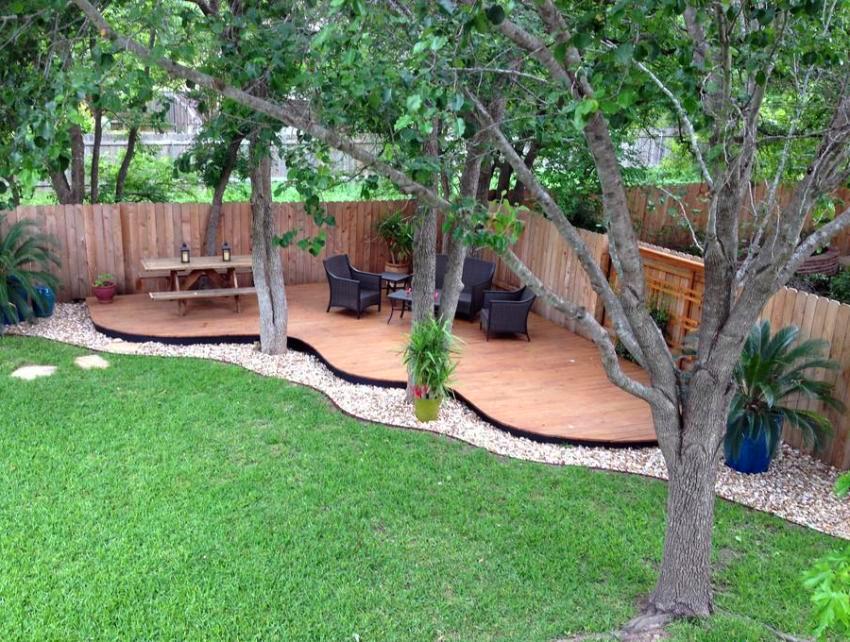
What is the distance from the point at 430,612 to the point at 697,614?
1.52m

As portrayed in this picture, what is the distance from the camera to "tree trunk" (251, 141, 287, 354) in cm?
867

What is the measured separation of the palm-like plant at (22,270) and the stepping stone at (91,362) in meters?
1.39

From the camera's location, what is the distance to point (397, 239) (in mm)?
12188

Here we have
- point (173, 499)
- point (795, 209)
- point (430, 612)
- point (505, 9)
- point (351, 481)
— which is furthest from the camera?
point (351, 481)

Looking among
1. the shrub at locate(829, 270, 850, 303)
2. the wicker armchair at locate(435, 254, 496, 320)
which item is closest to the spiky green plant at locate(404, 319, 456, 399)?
the wicker armchair at locate(435, 254, 496, 320)

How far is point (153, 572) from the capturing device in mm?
4777

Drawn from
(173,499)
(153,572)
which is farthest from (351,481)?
(153,572)

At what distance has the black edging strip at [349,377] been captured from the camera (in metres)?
7.11

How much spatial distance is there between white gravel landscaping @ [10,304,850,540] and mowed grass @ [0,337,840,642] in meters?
0.29

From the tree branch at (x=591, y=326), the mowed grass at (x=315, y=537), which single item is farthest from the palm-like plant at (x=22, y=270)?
the tree branch at (x=591, y=326)

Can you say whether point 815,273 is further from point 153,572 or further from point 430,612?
point 153,572

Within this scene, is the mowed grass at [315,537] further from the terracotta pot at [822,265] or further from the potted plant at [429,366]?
the terracotta pot at [822,265]

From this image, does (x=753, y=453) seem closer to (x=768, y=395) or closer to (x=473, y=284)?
(x=768, y=395)

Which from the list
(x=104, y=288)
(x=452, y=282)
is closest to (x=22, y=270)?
(x=104, y=288)
